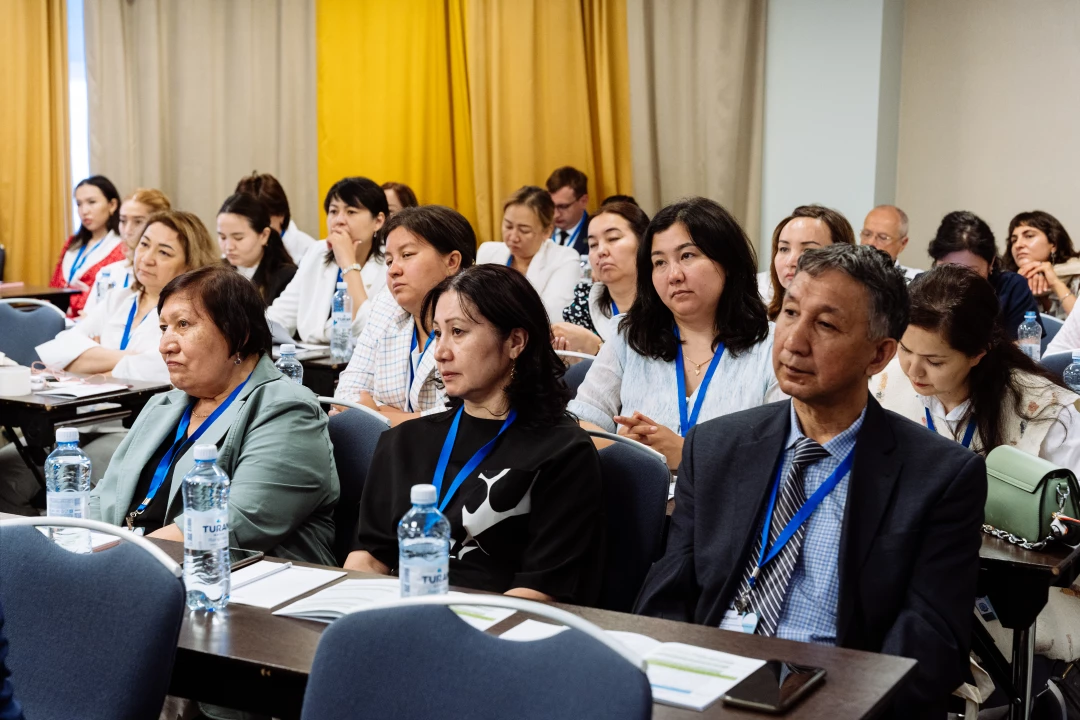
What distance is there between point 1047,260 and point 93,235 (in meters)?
6.22

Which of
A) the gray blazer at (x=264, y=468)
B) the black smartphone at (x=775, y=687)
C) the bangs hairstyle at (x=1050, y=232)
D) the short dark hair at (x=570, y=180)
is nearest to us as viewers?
the black smartphone at (x=775, y=687)

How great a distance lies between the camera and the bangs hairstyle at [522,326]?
2576 millimetres

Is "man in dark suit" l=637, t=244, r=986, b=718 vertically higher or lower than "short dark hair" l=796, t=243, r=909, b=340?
lower

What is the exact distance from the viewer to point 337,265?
596 cm

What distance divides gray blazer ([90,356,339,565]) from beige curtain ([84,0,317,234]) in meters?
5.94

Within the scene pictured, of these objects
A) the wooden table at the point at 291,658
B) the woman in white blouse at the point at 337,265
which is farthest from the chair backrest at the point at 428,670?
the woman in white blouse at the point at 337,265

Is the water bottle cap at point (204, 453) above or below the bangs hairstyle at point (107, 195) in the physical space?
below

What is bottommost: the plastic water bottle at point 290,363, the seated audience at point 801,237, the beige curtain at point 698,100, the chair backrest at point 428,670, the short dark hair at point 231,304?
the plastic water bottle at point 290,363

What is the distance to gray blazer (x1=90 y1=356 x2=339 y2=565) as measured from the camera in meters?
2.68

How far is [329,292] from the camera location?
231 inches

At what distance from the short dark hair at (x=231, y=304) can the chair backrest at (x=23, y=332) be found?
263cm

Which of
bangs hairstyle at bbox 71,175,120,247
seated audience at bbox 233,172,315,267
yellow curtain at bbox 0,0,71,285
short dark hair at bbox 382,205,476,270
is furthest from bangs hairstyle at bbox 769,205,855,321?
yellow curtain at bbox 0,0,71,285

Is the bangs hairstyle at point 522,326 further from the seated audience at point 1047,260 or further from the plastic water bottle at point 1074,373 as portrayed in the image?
the seated audience at point 1047,260

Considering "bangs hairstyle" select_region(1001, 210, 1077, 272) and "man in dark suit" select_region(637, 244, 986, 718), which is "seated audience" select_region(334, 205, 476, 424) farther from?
"bangs hairstyle" select_region(1001, 210, 1077, 272)
